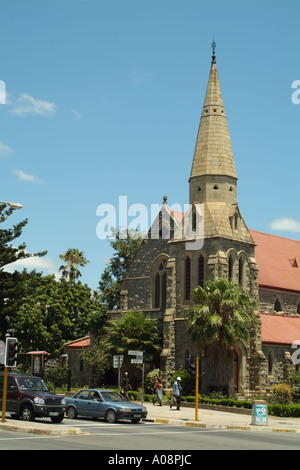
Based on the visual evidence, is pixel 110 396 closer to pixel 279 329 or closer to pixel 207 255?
pixel 207 255

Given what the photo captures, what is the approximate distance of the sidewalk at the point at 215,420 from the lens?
2656cm

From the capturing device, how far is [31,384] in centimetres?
2488

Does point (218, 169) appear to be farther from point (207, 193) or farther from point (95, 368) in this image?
point (95, 368)

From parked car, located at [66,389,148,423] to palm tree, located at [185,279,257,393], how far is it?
10.9m

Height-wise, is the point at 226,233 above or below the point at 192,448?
above

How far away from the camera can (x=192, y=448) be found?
680 inches

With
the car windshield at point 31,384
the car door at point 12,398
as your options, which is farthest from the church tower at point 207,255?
the car door at point 12,398

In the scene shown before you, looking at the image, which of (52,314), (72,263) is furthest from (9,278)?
(72,263)

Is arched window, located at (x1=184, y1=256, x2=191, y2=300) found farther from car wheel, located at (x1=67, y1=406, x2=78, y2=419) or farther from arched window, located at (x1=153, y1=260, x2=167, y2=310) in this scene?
car wheel, located at (x1=67, y1=406, x2=78, y2=419)

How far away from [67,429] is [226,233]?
24.1 m

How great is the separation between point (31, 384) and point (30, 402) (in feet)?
4.45

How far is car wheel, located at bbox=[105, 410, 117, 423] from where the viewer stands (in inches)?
1012
